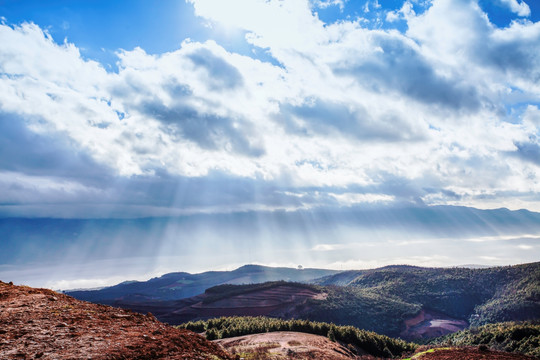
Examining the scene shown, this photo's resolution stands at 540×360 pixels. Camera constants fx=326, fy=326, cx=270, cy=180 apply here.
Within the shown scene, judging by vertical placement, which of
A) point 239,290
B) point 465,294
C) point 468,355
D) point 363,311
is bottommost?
point 465,294

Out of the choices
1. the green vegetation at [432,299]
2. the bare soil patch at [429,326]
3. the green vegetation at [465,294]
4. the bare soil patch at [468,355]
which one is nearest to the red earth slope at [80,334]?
the bare soil patch at [468,355]

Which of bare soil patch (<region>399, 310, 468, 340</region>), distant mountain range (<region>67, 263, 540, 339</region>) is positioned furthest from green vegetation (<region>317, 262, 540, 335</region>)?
bare soil patch (<region>399, 310, 468, 340</region>)

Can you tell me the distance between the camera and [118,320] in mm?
14711

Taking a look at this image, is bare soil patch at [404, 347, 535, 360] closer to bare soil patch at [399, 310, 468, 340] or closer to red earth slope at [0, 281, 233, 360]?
red earth slope at [0, 281, 233, 360]

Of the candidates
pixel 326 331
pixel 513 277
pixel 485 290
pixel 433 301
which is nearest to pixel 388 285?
pixel 433 301

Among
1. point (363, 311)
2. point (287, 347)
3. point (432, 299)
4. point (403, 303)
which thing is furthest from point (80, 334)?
point (432, 299)

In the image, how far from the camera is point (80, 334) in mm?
11625

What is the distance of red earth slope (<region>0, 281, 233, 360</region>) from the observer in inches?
396

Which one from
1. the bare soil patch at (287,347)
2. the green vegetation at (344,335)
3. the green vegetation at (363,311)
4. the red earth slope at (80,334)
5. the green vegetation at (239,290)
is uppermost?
the red earth slope at (80,334)

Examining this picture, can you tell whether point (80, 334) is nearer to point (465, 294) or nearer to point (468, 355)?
point (468, 355)

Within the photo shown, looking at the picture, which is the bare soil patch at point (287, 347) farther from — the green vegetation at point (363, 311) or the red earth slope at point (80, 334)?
the green vegetation at point (363, 311)

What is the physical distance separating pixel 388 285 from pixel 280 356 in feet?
332

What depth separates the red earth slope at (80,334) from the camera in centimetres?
1005

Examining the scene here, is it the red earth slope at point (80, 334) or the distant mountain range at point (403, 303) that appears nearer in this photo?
the red earth slope at point (80, 334)
